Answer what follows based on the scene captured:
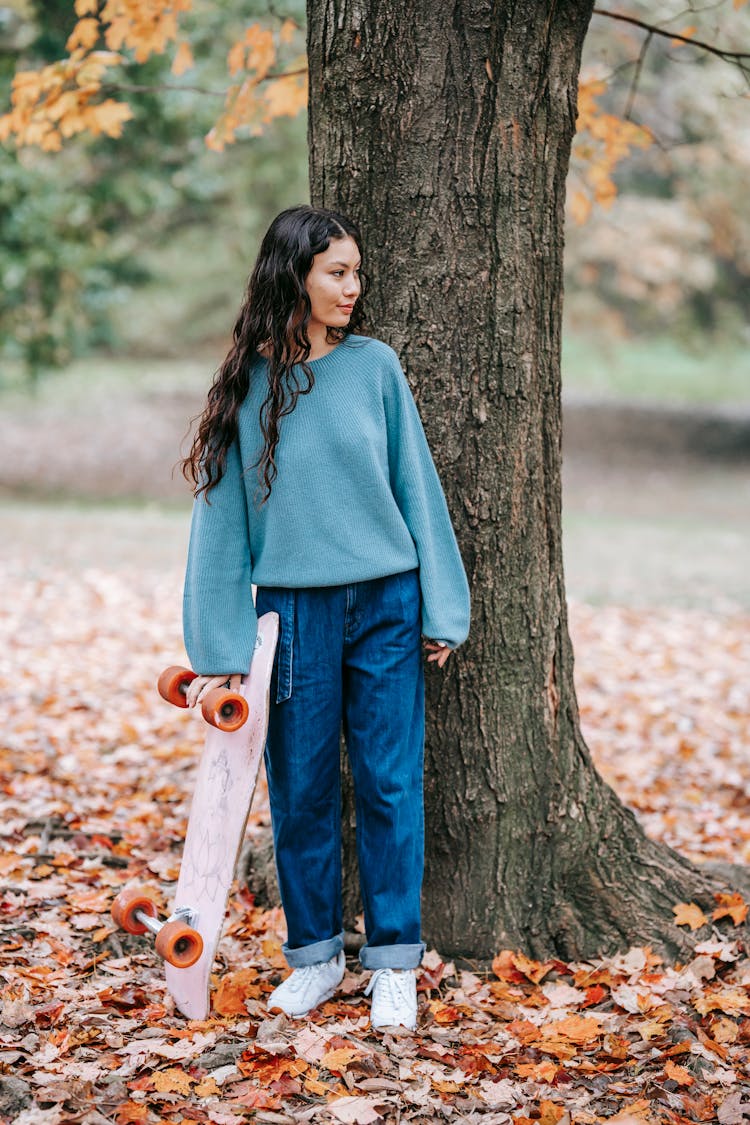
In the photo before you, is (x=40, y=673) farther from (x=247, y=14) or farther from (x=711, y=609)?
(x=247, y=14)

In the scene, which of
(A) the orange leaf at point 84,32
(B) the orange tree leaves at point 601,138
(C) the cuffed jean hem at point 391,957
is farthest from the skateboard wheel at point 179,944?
(B) the orange tree leaves at point 601,138

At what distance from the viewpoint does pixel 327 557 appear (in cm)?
271

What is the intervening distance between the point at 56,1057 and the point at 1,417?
1862 centimetres

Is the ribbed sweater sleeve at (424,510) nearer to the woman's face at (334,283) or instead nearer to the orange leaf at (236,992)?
the woman's face at (334,283)

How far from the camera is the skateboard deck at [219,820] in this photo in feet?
9.04

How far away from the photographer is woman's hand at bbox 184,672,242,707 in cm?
275

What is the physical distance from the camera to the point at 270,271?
2.71 m

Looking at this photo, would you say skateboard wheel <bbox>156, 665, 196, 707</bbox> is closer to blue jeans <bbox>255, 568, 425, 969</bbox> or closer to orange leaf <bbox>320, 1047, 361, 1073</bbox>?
blue jeans <bbox>255, 568, 425, 969</bbox>

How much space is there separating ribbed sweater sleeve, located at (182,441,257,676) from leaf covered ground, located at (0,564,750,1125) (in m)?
0.89

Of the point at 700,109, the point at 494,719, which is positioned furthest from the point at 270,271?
the point at 700,109

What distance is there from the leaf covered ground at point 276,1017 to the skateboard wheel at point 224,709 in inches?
29.5

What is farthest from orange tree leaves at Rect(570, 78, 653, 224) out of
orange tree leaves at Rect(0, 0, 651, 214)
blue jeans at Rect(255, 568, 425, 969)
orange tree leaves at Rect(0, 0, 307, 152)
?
blue jeans at Rect(255, 568, 425, 969)

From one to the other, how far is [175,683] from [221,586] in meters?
0.28

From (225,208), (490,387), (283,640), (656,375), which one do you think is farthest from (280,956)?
(656,375)
